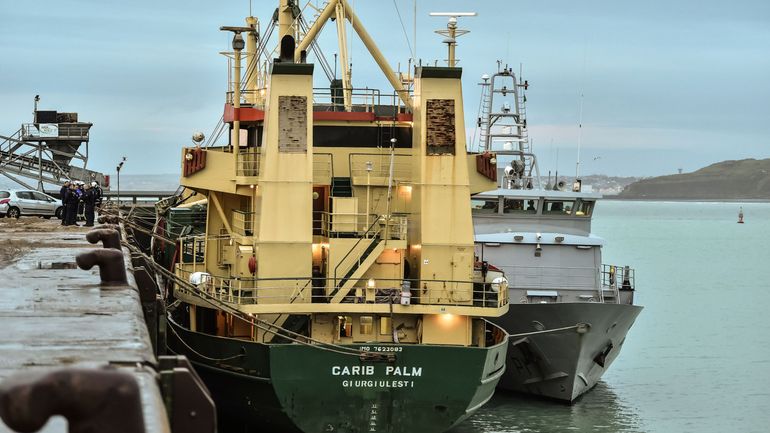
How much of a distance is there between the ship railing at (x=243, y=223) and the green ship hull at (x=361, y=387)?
13.9ft

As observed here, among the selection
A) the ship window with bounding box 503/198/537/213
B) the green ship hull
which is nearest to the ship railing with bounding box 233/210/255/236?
the green ship hull

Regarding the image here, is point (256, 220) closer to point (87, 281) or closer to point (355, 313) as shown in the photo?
point (355, 313)

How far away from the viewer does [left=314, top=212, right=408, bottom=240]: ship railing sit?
2323 centimetres

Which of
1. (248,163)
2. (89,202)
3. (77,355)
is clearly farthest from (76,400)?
(89,202)

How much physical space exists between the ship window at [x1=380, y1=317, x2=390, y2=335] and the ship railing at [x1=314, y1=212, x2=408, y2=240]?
1.68 meters

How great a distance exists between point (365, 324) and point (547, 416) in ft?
29.7

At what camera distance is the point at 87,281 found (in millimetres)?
14359

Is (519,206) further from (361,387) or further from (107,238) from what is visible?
(107,238)

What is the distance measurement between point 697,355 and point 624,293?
14.6 meters

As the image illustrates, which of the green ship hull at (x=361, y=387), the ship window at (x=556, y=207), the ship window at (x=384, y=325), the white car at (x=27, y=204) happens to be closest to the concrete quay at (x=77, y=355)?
the green ship hull at (x=361, y=387)

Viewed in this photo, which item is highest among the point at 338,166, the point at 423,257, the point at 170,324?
the point at 338,166

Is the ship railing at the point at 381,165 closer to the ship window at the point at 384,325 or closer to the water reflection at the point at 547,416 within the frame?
the ship window at the point at 384,325

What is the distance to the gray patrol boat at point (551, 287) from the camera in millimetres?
29750

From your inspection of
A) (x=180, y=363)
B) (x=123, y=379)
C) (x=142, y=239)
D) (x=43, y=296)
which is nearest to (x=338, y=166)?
(x=43, y=296)
